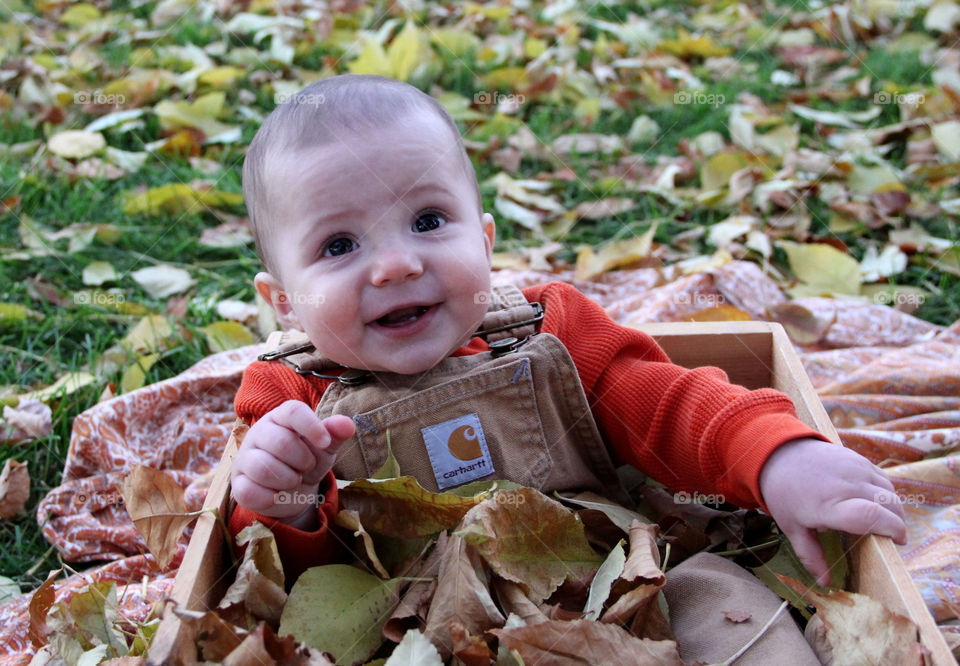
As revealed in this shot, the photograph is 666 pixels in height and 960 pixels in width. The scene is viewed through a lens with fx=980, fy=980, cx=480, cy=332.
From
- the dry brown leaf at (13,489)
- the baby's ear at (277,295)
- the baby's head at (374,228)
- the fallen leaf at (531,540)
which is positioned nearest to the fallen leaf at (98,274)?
the dry brown leaf at (13,489)

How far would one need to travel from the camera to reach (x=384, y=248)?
4.00 feet

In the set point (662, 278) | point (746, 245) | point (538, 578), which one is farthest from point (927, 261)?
point (538, 578)

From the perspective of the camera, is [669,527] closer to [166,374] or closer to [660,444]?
[660,444]

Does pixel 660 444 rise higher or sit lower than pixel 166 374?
higher

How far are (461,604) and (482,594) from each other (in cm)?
2

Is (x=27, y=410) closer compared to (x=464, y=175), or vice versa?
(x=464, y=175)

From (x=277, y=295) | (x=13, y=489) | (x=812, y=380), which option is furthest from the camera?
(x=812, y=380)

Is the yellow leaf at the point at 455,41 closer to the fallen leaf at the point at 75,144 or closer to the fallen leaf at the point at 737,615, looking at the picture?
the fallen leaf at the point at 75,144

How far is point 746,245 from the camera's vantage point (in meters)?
2.39

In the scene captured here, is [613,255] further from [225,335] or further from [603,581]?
[603,581]

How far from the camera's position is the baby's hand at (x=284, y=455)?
1.10 meters

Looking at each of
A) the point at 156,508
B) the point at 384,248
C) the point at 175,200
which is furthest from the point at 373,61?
the point at 156,508

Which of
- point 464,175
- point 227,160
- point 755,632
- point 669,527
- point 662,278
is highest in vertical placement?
point 464,175

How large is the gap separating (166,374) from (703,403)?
1.17 metres
